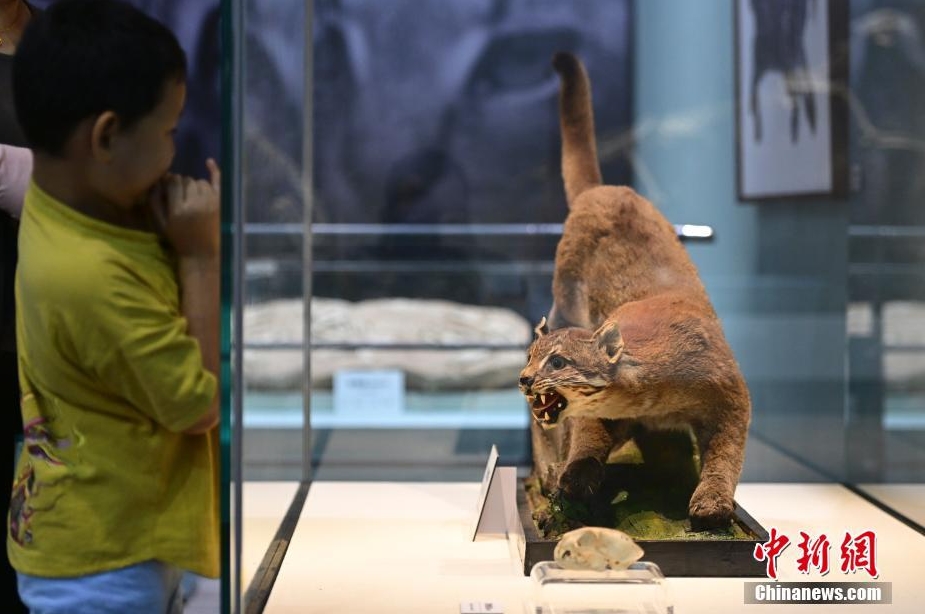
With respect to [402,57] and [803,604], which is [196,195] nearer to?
[803,604]

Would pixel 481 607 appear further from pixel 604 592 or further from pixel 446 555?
pixel 446 555

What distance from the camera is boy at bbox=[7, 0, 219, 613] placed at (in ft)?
3.72

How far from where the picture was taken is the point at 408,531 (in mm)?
2066

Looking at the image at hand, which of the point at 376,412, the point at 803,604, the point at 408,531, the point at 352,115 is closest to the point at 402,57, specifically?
the point at 352,115

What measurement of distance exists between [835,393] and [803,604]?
1.11 m

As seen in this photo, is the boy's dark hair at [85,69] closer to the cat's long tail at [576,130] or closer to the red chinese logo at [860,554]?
the cat's long tail at [576,130]

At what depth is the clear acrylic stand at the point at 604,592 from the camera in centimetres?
Answer: 155

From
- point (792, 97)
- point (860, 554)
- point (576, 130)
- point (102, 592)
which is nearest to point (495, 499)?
point (860, 554)

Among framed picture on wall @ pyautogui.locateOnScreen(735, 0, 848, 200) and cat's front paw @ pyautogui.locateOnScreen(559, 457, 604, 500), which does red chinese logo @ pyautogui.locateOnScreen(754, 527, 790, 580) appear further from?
framed picture on wall @ pyautogui.locateOnScreen(735, 0, 848, 200)

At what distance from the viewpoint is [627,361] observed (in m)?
1.69

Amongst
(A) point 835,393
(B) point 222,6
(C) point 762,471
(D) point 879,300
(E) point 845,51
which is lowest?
(C) point 762,471

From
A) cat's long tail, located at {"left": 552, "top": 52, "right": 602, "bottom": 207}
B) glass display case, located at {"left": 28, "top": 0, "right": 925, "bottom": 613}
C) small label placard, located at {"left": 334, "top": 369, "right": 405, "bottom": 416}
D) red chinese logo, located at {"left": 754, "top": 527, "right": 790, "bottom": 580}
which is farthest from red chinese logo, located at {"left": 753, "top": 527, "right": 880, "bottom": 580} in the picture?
small label placard, located at {"left": 334, "top": 369, "right": 405, "bottom": 416}

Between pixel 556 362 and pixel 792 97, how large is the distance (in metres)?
1.19

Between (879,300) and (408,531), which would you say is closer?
(408,531)
